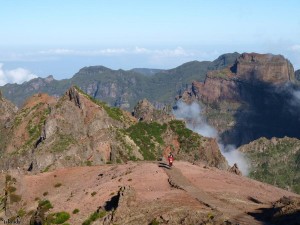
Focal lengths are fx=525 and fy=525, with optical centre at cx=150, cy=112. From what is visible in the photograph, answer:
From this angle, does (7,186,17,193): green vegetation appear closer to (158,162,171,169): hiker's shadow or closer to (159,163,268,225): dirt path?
(158,162,171,169): hiker's shadow

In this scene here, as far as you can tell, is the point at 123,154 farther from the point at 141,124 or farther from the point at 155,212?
the point at 155,212

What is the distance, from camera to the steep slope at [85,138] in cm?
14600

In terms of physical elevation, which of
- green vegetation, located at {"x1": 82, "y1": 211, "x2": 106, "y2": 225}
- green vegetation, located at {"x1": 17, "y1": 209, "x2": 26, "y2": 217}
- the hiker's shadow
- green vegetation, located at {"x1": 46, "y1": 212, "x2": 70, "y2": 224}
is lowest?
green vegetation, located at {"x1": 17, "y1": 209, "x2": 26, "y2": 217}

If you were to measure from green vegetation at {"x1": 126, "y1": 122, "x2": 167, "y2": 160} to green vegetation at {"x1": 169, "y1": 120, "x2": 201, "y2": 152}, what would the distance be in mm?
4154

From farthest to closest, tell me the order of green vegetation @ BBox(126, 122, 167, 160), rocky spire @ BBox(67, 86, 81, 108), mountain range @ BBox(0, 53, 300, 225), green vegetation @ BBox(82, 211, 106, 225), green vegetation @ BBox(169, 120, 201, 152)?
green vegetation @ BBox(169, 120, 201, 152) < rocky spire @ BBox(67, 86, 81, 108) < green vegetation @ BBox(126, 122, 167, 160) < green vegetation @ BBox(82, 211, 106, 225) < mountain range @ BBox(0, 53, 300, 225)

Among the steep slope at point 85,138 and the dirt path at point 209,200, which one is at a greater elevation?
the dirt path at point 209,200

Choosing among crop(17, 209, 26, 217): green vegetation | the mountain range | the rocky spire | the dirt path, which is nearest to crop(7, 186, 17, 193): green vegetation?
the mountain range

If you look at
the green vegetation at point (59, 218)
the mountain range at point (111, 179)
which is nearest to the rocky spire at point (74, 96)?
the mountain range at point (111, 179)

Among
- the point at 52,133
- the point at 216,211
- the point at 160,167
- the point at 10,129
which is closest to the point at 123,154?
the point at 52,133

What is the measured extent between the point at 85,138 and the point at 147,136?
81.4 ft

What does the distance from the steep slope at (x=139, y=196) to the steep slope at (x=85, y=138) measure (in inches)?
1756

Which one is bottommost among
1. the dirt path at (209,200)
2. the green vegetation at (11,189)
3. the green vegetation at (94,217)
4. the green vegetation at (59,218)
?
the green vegetation at (11,189)

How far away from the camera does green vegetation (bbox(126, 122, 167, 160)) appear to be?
6398 inches

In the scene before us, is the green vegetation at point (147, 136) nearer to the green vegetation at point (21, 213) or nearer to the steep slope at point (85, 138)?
the steep slope at point (85, 138)
